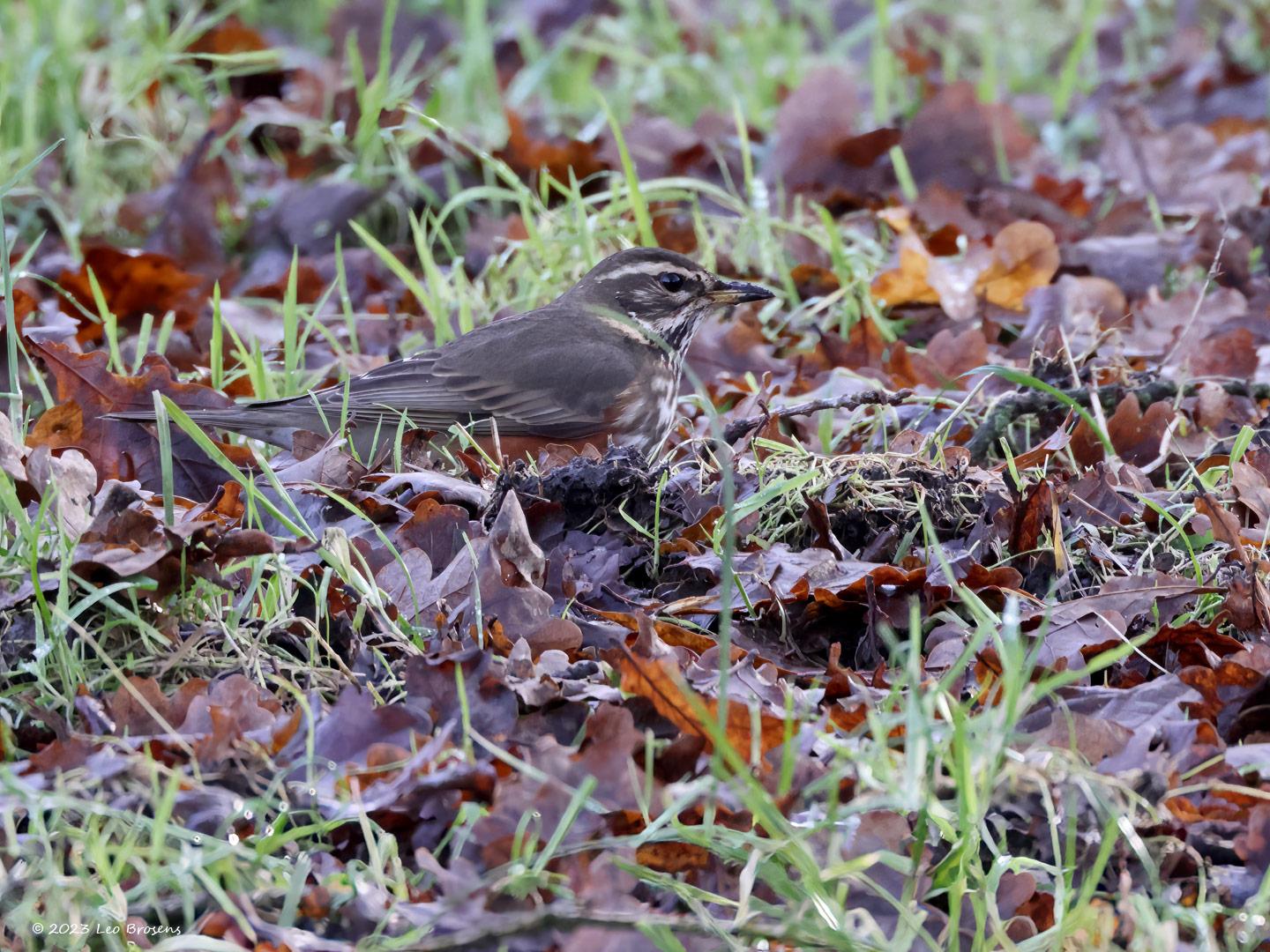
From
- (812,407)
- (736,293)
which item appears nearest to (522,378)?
(736,293)

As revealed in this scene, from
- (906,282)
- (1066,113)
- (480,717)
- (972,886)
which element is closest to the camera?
(972,886)

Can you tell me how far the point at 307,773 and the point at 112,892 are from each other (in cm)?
47

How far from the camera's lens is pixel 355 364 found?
6.66 metres

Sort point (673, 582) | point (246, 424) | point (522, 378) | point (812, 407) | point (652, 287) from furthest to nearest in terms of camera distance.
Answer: point (652, 287)
point (522, 378)
point (246, 424)
point (812, 407)
point (673, 582)

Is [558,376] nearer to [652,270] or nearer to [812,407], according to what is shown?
[652,270]

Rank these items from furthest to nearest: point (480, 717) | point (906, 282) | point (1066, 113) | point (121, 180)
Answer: point (1066, 113) → point (121, 180) → point (906, 282) → point (480, 717)

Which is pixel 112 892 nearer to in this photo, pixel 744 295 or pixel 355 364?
pixel 355 364

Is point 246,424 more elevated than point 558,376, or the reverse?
point 246,424

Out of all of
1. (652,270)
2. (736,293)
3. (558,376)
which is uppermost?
(652,270)

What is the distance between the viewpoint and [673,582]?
4.70 m

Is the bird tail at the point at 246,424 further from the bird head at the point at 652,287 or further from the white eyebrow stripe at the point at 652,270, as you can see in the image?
the white eyebrow stripe at the point at 652,270

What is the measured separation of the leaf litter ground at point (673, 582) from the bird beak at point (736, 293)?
0.64 ft

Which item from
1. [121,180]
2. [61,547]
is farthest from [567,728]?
[121,180]

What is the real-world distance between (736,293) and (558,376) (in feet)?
2.98
